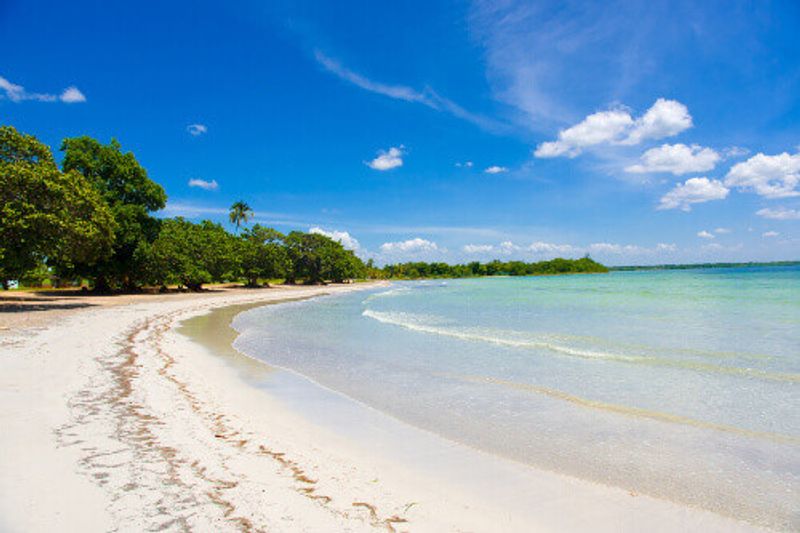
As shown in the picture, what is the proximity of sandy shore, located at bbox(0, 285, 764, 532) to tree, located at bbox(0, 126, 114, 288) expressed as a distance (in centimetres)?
1788

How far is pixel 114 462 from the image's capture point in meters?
4.45

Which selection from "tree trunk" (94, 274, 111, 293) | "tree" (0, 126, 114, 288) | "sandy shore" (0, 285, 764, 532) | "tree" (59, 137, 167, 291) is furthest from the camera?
"tree trunk" (94, 274, 111, 293)

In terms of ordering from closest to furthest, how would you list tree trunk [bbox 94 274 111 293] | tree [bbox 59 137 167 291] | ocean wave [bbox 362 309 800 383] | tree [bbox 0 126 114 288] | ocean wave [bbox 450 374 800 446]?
1. ocean wave [bbox 450 374 800 446]
2. ocean wave [bbox 362 309 800 383]
3. tree [bbox 0 126 114 288]
4. tree [bbox 59 137 167 291]
5. tree trunk [bbox 94 274 111 293]

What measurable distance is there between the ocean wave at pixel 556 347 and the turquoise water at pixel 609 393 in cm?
7

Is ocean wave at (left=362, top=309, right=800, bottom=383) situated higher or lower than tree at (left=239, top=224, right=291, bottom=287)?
lower

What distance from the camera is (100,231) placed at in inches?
1036

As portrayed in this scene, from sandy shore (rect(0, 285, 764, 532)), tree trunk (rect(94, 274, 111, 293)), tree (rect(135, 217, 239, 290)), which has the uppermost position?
tree (rect(135, 217, 239, 290))

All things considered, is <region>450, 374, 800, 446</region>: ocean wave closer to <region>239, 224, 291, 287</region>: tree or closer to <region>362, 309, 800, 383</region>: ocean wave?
<region>362, 309, 800, 383</region>: ocean wave

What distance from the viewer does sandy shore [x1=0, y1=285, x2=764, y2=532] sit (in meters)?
3.54

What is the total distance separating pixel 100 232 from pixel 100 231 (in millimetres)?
240

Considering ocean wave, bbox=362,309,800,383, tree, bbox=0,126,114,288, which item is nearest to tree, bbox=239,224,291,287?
tree, bbox=0,126,114,288

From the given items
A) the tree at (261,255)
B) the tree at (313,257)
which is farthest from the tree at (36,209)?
the tree at (313,257)

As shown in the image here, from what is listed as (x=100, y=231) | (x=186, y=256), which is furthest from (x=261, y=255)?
(x=100, y=231)

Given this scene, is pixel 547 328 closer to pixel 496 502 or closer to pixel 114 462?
pixel 496 502
